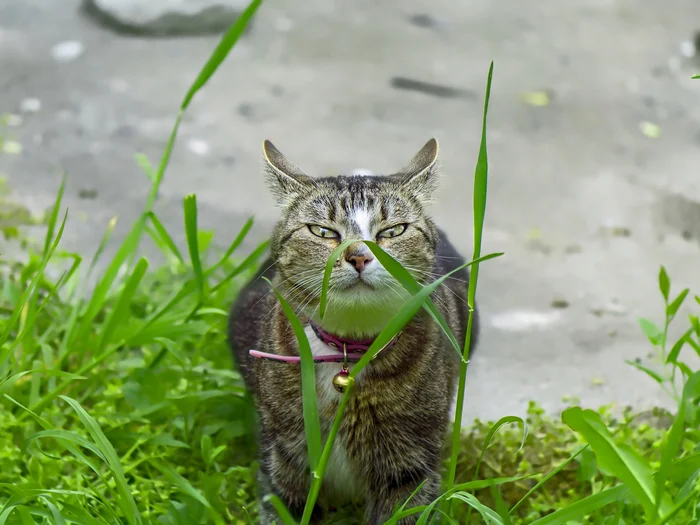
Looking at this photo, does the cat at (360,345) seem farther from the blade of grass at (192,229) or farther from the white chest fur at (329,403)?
the blade of grass at (192,229)

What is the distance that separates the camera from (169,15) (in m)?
6.11

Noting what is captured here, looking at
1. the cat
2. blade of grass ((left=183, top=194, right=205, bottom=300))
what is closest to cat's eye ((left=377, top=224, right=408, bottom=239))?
the cat

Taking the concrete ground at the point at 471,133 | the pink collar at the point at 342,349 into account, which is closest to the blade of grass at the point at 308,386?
the pink collar at the point at 342,349

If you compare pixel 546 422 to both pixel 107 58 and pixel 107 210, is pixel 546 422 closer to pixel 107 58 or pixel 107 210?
pixel 107 210

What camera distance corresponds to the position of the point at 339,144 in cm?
512

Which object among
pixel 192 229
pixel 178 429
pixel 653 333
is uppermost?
pixel 192 229

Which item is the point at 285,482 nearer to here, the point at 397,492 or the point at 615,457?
the point at 397,492

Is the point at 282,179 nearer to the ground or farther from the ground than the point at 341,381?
farther from the ground

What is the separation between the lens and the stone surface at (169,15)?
6070 millimetres

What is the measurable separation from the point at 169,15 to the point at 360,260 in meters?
4.45

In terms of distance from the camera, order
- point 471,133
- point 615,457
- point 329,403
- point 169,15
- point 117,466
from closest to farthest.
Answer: point 615,457 → point 117,466 → point 329,403 → point 471,133 → point 169,15

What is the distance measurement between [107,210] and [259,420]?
207cm

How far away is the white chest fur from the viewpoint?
2363mm

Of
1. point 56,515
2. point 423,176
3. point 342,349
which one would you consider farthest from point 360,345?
point 56,515
